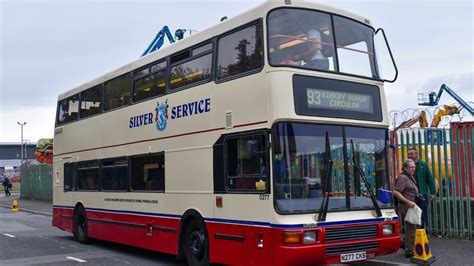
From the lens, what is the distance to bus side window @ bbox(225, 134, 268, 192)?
7582mm

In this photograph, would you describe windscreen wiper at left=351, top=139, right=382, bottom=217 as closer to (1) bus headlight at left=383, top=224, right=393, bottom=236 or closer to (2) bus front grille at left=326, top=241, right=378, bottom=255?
(1) bus headlight at left=383, top=224, right=393, bottom=236

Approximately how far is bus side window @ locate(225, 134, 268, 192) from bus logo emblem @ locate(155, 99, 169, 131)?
2.18m

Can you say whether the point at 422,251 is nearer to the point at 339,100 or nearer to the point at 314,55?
the point at 339,100

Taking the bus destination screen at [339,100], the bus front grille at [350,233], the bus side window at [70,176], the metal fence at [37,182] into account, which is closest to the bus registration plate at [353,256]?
the bus front grille at [350,233]

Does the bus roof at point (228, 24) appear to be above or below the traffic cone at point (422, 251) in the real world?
above

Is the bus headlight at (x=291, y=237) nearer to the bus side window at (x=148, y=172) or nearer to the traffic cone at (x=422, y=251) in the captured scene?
the traffic cone at (x=422, y=251)

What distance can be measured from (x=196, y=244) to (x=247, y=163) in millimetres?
2009

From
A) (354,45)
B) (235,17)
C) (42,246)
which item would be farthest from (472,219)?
(42,246)

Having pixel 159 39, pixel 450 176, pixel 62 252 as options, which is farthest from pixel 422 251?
pixel 159 39

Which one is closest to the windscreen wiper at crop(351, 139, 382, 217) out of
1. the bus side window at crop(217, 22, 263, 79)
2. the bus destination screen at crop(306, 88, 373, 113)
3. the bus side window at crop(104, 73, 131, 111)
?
the bus destination screen at crop(306, 88, 373, 113)

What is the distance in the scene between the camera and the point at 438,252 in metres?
9.59

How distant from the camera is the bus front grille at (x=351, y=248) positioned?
7.46 meters

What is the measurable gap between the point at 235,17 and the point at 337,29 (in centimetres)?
162

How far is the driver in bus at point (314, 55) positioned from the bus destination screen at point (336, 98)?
23 cm
